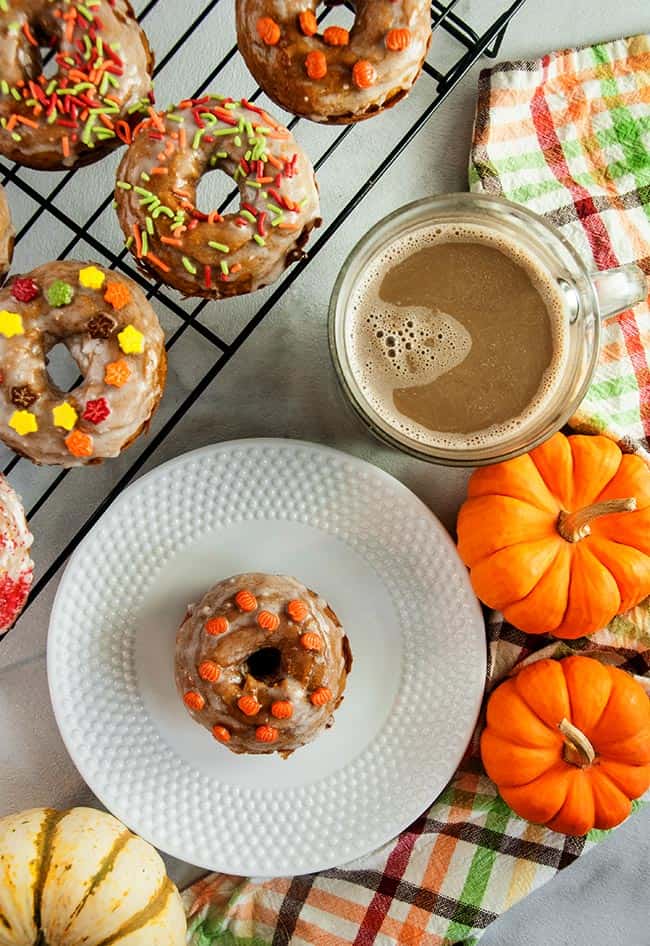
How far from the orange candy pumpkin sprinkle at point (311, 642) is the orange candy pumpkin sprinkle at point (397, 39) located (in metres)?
0.91

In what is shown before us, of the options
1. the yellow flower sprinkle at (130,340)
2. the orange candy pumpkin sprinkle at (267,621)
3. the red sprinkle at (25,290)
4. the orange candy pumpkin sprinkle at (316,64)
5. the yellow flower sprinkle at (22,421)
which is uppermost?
the orange candy pumpkin sprinkle at (316,64)

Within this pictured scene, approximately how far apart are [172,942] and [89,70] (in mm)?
1417

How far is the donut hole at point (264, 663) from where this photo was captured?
5.88 ft

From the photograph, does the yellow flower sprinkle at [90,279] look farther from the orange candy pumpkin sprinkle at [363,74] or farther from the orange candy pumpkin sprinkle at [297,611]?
the orange candy pumpkin sprinkle at [297,611]

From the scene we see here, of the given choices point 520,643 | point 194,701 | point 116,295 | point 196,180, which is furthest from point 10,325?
point 520,643

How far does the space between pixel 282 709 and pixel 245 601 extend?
0.19m

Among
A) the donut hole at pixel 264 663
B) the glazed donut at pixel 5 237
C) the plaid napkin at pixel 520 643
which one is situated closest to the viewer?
the glazed donut at pixel 5 237

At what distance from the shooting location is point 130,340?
151 centimetres

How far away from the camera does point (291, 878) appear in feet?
6.40

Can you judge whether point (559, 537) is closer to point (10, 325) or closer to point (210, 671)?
point (210, 671)

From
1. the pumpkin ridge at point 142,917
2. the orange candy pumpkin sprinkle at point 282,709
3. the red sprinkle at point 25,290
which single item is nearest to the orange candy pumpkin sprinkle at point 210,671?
→ the orange candy pumpkin sprinkle at point 282,709

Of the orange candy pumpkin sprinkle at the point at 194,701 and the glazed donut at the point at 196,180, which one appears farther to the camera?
the orange candy pumpkin sprinkle at the point at 194,701

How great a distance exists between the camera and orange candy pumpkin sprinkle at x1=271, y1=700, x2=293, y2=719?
5.56 feet

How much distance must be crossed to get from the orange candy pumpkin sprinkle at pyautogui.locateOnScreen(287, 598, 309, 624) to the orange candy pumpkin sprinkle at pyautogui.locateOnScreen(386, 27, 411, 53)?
0.87 m
